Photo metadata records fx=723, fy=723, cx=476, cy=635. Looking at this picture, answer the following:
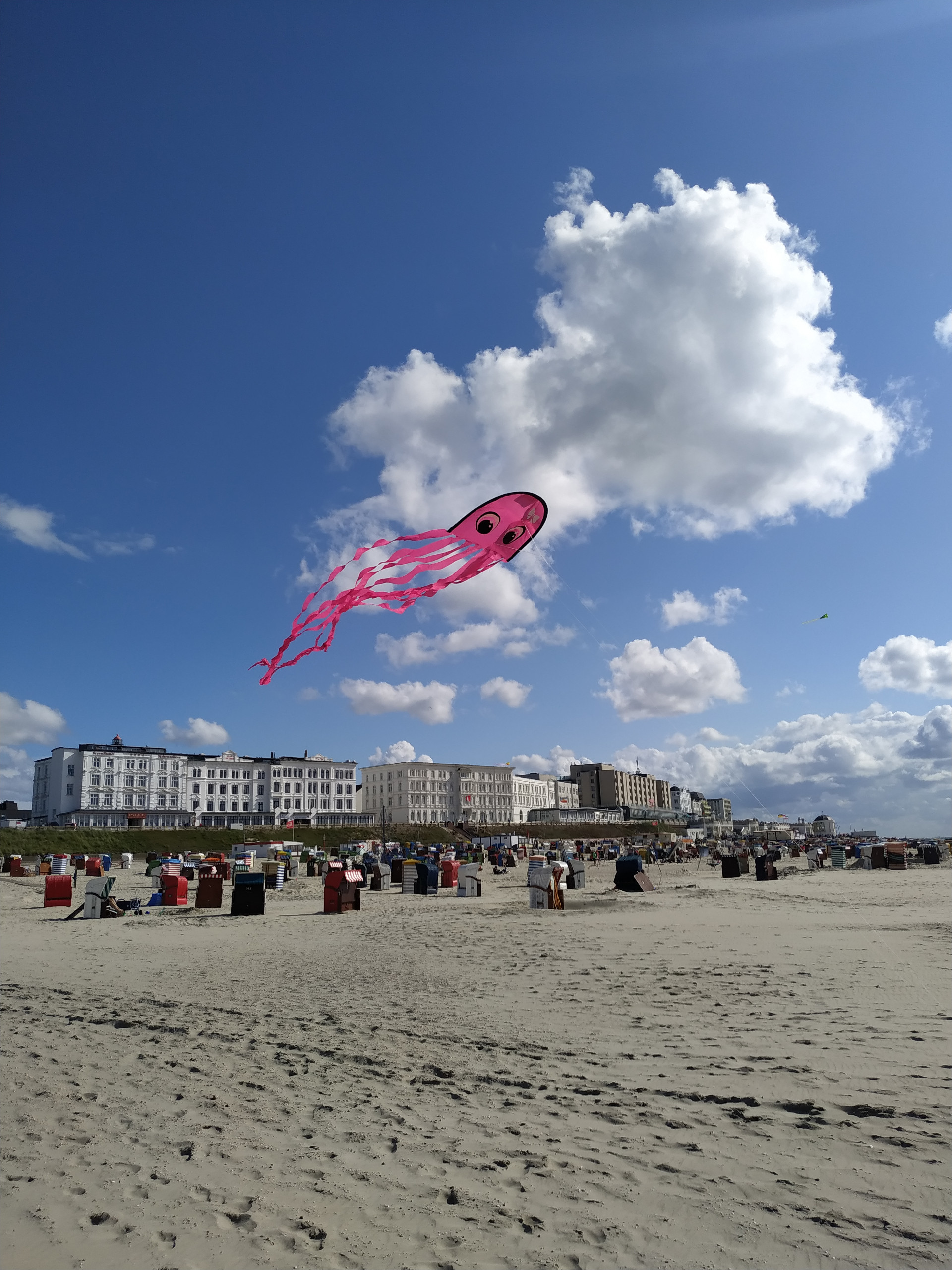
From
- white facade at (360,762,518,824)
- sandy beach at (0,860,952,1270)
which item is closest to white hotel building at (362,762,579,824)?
white facade at (360,762,518,824)

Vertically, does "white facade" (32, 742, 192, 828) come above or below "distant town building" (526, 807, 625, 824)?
above

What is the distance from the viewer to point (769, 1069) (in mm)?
5480

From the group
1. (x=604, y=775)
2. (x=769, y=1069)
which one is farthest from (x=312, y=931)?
(x=604, y=775)

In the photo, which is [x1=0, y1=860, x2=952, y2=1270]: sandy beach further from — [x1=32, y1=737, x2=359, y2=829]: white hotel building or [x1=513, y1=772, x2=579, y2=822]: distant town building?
[x1=513, y1=772, x2=579, y2=822]: distant town building

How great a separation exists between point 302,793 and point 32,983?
97.5m

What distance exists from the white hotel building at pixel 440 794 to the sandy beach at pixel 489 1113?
11008 cm

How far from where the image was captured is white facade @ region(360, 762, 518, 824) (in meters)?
120

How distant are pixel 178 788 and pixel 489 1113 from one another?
9965 cm

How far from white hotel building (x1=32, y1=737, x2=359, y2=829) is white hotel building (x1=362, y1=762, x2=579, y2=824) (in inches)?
425

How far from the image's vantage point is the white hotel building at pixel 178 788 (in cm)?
8769

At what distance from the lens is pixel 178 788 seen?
9494 cm

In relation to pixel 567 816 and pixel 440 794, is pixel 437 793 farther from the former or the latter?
pixel 567 816

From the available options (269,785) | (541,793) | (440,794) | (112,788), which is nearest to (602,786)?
(541,793)

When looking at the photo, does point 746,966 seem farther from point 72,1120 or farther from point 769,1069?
point 72,1120
